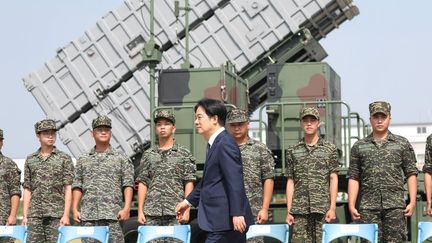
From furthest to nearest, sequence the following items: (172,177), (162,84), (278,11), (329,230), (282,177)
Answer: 1. (278,11)
2. (162,84)
3. (282,177)
4. (172,177)
5. (329,230)

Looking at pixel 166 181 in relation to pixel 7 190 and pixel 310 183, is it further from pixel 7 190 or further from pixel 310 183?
pixel 7 190

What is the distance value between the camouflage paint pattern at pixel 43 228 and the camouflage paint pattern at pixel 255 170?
185 cm

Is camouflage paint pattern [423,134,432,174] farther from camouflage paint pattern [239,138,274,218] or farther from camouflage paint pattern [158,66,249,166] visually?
camouflage paint pattern [158,66,249,166]

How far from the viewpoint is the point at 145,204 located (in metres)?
9.42

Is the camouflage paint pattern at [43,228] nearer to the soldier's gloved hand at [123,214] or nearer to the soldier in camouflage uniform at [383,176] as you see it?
the soldier's gloved hand at [123,214]

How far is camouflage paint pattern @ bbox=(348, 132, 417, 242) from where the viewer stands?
905 centimetres

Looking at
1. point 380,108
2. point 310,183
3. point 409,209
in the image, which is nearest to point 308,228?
point 310,183

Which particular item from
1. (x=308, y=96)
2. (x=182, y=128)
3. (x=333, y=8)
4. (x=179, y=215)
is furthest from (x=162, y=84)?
(x=179, y=215)

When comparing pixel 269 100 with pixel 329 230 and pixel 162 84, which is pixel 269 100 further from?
pixel 329 230

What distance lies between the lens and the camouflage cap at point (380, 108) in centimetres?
896

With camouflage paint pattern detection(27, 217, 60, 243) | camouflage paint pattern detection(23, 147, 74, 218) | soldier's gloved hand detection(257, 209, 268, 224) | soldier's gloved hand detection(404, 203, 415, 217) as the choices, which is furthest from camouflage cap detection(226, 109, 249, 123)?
camouflage paint pattern detection(27, 217, 60, 243)

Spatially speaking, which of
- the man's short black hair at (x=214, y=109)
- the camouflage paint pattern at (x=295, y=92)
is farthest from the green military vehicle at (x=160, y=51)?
the man's short black hair at (x=214, y=109)

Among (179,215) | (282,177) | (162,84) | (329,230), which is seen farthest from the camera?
(162,84)

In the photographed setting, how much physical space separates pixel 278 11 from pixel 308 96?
2.00m
